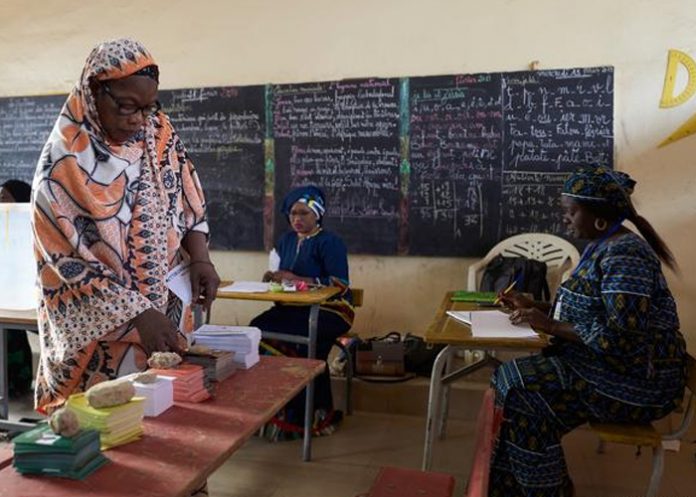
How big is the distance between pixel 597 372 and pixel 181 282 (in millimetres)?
1480

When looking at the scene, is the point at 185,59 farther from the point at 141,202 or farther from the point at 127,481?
the point at 127,481

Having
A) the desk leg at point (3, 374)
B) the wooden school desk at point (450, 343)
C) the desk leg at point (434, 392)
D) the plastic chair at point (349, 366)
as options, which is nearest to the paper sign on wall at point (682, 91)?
the wooden school desk at point (450, 343)

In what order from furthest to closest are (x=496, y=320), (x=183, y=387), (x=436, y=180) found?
(x=436, y=180)
(x=496, y=320)
(x=183, y=387)

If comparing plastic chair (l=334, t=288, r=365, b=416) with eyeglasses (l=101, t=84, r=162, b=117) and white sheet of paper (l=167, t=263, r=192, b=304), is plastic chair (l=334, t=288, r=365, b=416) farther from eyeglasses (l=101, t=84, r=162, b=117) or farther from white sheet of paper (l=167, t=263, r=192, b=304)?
eyeglasses (l=101, t=84, r=162, b=117)

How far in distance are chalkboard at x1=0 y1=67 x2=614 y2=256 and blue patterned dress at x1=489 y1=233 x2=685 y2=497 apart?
5.39 ft

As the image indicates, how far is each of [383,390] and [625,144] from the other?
2.08 m

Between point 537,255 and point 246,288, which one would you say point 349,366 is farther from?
point 537,255

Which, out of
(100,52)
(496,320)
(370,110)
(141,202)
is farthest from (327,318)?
(100,52)

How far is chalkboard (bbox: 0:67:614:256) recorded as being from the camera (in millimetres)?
3811

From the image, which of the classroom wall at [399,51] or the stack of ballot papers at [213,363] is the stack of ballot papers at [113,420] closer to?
the stack of ballot papers at [213,363]

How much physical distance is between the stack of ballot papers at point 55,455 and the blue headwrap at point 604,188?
6.21 ft

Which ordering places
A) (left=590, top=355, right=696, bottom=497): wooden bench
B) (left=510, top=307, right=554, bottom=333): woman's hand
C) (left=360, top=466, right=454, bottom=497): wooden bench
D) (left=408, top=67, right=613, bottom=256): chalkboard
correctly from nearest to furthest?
1. (left=360, top=466, right=454, bottom=497): wooden bench
2. (left=590, top=355, right=696, bottom=497): wooden bench
3. (left=510, top=307, right=554, bottom=333): woman's hand
4. (left=408, top=67, right=613, bottom=256): chalkboard

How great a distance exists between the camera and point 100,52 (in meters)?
1.39

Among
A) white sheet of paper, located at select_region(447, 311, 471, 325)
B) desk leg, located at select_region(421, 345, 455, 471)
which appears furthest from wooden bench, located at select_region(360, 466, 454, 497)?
white sheet of paper, located at select_region(447, 311, 471, 325)
